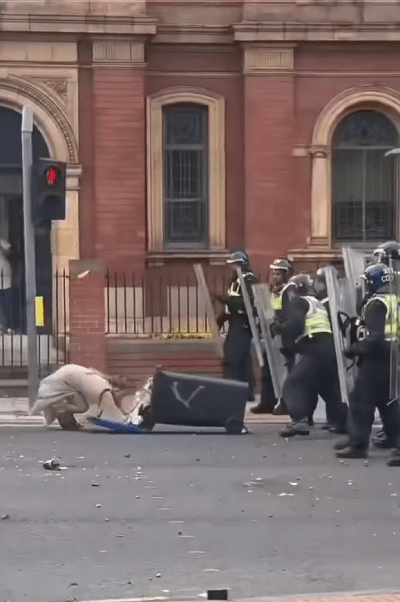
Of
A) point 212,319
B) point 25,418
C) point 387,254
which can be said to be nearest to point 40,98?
point 212,319

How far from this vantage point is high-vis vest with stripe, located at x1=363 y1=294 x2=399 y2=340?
535 inches

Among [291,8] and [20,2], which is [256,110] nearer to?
[291,8]

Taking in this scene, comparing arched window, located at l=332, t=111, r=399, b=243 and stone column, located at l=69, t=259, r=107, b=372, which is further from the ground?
arched window, located at l=332, t=111, r=399, b=243

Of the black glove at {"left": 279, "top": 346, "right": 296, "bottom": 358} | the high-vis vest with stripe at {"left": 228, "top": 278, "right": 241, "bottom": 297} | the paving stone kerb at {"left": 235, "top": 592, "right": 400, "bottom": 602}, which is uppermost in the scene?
the high-vis vest with stripe at {"left": 228, "top": 278, "right": 241, "bottom": 297}

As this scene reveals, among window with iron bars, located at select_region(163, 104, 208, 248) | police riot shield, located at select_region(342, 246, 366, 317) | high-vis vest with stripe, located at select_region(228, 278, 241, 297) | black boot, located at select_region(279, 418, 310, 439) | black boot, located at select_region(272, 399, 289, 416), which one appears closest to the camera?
police riot shield, located at select_region(342, 246, 366, 317)

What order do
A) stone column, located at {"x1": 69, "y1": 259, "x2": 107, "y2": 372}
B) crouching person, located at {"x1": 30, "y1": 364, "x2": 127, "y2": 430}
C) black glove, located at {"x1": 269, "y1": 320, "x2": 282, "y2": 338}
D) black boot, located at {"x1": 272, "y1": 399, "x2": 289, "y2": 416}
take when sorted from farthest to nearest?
stone column, located at {"x1": 69, "y1": 259, "x2": 107, "y2": 372} → black boot, located at {"x1": 272, "y1": 399, "x2": 289, "y2": 416} → black glove, located at {"x1": 269, "y1": 320, "x2": 282, "y2": 338} → crouching person, located at {"x1": 30, "y1": 364, "x2": 127, "y2": 430}

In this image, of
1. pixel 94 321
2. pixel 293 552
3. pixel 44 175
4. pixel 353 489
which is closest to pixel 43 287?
pixel 94 321

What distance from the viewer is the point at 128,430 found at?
15445 millimetres

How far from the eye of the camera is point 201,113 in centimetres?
2212

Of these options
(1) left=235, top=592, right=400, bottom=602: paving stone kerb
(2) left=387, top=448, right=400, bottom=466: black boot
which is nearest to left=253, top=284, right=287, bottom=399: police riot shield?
(2) left=387, top=448, right=400, bottom=466: black boot

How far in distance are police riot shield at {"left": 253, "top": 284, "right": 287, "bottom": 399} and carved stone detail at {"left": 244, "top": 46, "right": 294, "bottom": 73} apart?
504 centimetres

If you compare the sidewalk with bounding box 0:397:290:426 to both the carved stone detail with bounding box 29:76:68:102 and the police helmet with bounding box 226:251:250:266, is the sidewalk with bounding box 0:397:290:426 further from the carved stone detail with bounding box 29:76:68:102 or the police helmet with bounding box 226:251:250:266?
the carved stone detail with bounding box 29:76:68:102

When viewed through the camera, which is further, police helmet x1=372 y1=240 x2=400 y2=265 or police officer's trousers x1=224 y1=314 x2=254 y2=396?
police officer's trousers x1=224 y1=314 x2=254 y2=396

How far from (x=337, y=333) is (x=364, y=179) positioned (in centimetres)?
770
